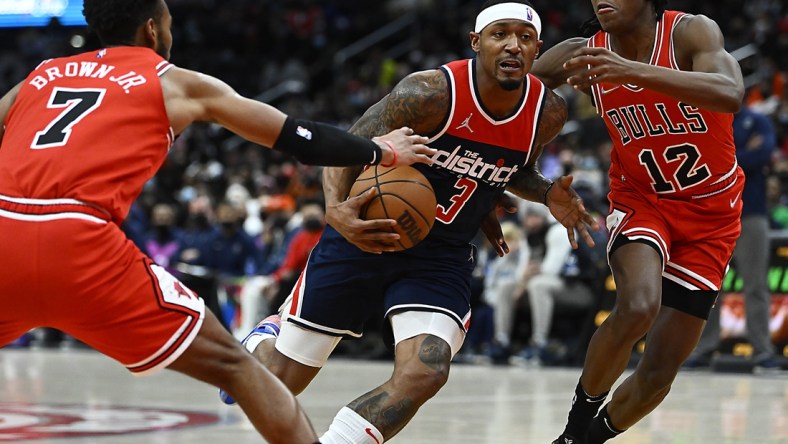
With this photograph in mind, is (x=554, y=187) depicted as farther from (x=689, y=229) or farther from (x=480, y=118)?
(x=689, y=229)

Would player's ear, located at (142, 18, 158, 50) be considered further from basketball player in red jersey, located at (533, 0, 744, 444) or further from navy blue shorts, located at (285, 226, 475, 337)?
basketball player in red jersey, located at (533, 0, 744, 444)

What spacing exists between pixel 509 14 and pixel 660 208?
122 centimetres

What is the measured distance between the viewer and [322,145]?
4172mm

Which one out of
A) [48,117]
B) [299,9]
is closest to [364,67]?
[299,9]

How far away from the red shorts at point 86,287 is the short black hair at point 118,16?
74 centimetres

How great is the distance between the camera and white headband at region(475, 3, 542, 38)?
5.20 m

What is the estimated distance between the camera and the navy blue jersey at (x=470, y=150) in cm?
515

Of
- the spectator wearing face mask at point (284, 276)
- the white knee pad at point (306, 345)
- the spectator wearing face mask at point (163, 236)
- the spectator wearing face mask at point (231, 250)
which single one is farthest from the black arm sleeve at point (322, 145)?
the spectator wearing face mask at point (163, 236)

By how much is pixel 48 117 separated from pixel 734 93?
286 cm

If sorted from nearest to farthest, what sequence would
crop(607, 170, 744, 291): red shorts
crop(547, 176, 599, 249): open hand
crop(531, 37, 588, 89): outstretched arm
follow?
crop(547, 176, 599, 249): open hand < crop(607, 170, 744, 291): red shorts < crop(531, 37, 588, 89): outstretched arm

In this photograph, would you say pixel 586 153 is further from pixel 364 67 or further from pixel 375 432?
pixel 375 432

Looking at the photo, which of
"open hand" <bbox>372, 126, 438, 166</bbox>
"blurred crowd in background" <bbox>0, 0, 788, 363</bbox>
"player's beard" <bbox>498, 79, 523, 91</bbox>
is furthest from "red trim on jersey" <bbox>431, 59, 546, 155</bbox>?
"blurred crowd in background" <bbox>0, 0, 788, 363</bbox>

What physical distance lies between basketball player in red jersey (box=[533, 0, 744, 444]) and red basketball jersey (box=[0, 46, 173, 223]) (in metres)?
2.34

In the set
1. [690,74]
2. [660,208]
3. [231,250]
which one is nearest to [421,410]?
[660,208]
